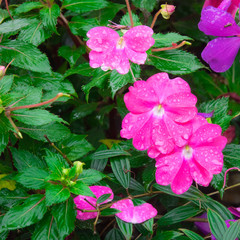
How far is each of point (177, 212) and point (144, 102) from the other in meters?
0.35

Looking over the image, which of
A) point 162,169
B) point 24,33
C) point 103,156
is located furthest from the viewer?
point 24,33

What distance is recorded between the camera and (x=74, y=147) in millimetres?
1166

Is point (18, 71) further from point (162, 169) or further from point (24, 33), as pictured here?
point (162, 169)

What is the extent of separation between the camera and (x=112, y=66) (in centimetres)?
94

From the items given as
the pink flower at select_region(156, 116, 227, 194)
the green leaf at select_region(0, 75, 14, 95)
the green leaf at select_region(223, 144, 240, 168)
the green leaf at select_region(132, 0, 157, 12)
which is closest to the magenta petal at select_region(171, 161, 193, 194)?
the pink flower at select_region(156, 116, 227, 194)

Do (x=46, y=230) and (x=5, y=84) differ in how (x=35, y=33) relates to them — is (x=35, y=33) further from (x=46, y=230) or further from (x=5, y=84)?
(x=46, y=230)

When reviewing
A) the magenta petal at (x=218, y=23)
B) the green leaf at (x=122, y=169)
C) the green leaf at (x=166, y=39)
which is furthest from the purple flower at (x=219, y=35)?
the green leaf at (x=122, y=169)

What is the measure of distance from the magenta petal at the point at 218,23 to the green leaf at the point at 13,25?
0.49 m

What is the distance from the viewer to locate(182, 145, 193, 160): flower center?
908mm

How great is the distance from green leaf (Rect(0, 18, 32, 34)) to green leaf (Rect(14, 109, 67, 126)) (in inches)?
10.2

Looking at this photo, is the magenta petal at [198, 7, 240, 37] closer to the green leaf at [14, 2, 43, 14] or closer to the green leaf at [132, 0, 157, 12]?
the green leaf at [132, 0, 157, 12]

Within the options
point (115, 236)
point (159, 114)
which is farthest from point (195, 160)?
point (115, 236)

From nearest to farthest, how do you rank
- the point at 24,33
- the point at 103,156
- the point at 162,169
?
the point at 162,169, the point at 103,156, the point at 24,33

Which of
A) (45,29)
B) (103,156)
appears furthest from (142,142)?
(45,29)
